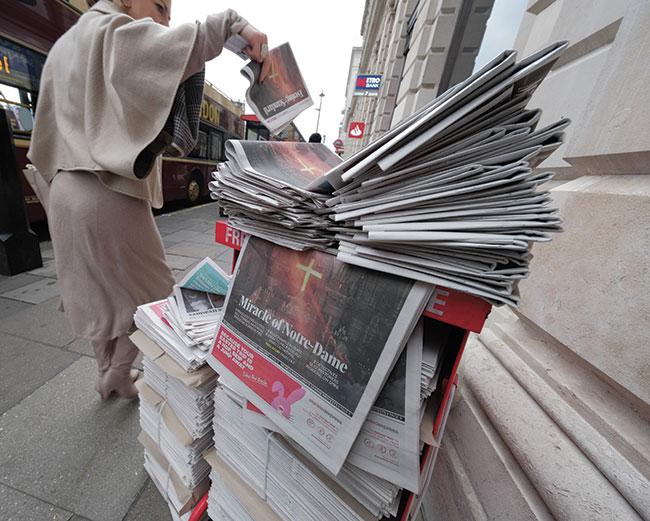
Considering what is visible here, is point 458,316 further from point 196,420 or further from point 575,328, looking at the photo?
point 196,420

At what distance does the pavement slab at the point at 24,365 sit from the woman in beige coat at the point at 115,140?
591 mm

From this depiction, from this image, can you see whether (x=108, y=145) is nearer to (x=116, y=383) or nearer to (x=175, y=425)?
(x=175, y=425)

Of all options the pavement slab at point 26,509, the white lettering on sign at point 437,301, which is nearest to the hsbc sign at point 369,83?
the white lettering on sign at point 437,301

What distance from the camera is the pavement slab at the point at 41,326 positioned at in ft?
7.31

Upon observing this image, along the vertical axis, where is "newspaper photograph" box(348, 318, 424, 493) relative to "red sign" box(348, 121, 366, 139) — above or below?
below

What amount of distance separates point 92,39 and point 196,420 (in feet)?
5.36

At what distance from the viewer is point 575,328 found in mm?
874

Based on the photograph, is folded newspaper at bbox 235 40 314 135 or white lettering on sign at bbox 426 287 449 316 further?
folded newspaper at bbox 235 40 314 135

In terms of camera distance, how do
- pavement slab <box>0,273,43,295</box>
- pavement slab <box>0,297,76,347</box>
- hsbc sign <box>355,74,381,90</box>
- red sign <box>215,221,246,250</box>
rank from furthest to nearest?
1. hsbc sign <box>355,74,381,90</box>
2. pavement slab <box>0,273,43,295</box>
3. pavement slab <box>0,297,76,347</box>
4. red sign <box>215,221,246,250</box>

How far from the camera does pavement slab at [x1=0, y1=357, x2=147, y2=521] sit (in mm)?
1239

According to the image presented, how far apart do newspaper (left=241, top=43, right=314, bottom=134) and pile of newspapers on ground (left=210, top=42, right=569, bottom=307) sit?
1.70ft

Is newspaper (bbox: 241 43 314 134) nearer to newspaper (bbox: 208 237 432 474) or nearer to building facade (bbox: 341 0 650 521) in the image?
newspaper (bbox: 208 237 432 474)

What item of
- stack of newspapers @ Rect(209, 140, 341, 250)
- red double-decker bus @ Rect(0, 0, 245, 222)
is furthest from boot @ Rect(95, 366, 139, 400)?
red double-decker bus @ Rect(0, 0, 245, 222)

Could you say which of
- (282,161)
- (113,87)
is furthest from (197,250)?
(282,161)
